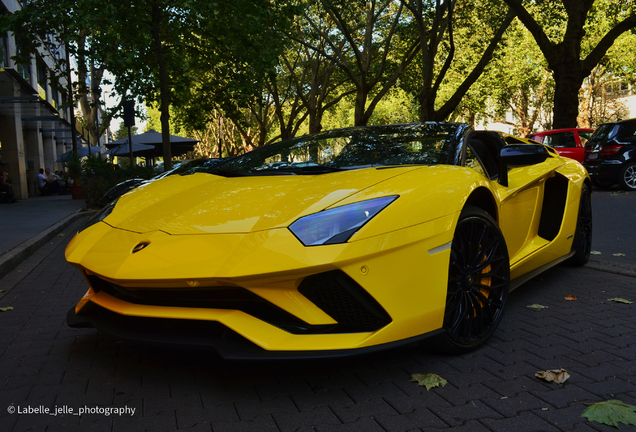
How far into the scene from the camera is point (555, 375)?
8.57 feet

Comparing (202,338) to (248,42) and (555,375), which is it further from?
(248,42)

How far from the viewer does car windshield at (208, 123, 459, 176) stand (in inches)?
131

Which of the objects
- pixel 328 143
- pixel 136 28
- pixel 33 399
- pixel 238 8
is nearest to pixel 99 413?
pixel 33 399

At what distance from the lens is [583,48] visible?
31.2 m

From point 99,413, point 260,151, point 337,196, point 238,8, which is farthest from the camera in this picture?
point 238,8

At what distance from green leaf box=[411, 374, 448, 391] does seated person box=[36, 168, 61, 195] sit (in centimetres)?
2369

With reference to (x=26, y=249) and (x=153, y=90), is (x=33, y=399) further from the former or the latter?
(x=153, y=90)

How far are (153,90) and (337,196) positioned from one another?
14574 millimetres

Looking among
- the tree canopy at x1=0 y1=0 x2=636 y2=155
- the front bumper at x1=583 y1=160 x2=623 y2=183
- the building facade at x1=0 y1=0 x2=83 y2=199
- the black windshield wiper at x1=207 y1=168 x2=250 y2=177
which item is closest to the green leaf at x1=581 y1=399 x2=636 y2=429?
the black windshield wiper at x1=207 y1=168 x2=250 y2=177

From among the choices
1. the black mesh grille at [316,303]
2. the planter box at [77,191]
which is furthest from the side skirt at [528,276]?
the planter box at [77,191]

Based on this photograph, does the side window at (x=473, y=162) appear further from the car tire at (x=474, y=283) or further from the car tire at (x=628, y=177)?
the car tire at (x=628, y=177)

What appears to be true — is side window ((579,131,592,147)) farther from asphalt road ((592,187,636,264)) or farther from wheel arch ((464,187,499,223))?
wheel arch ((464,187,499,223))

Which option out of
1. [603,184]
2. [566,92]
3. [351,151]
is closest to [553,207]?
[351,151]

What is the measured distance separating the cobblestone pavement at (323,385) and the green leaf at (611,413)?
0.06 metres
